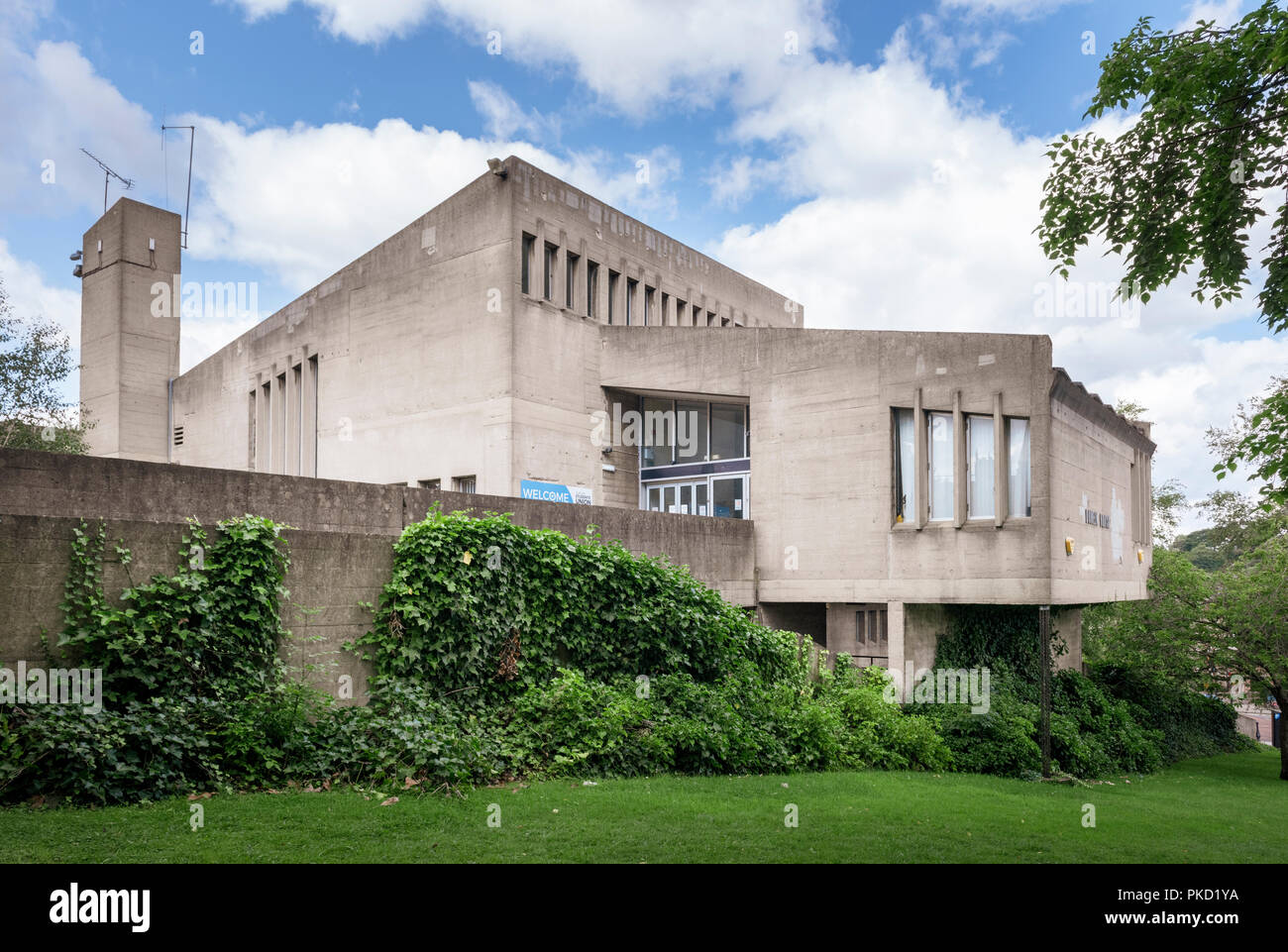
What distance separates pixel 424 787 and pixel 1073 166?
392 inches

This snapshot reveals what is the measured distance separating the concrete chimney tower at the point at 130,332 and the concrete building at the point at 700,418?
15.2 ft

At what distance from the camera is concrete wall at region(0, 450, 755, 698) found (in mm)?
8422

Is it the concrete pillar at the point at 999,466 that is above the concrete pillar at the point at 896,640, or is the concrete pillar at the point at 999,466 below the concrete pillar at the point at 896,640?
above

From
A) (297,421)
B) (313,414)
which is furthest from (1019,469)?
(297,421)

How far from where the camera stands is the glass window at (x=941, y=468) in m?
19.4

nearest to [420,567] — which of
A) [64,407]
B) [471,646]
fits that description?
[471,646]

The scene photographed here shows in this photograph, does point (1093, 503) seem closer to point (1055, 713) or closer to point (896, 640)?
point (1055, 713)

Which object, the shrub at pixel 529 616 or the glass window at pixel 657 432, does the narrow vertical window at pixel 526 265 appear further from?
the shrub at pixel 529 616

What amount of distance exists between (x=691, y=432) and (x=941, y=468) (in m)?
7.54

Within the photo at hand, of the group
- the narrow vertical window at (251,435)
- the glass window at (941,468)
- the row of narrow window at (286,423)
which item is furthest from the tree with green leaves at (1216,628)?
the narrow vertical window at (251,435)

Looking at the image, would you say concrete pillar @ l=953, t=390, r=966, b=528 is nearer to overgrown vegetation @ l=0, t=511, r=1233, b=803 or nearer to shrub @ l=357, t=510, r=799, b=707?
overgrown vegetation @ l=0, t=511, r=1233, b=803
